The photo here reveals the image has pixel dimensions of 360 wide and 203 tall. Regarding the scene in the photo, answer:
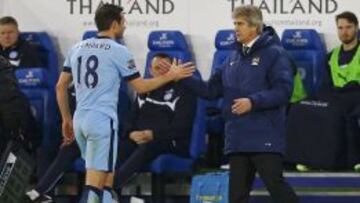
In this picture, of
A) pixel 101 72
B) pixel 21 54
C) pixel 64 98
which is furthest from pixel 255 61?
pixel 21 54

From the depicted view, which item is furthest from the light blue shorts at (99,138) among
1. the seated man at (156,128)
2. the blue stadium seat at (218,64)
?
the blue stadium seat at (218,64)

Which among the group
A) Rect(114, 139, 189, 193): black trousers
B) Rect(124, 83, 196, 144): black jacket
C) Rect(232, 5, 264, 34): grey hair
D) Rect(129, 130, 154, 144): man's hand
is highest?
Rect(232, 5, 264, 34): grey hair

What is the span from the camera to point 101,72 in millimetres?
7367

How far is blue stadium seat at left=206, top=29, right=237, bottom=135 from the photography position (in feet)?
30.6

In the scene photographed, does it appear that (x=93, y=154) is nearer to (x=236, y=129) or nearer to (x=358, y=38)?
(x=236, y=129)

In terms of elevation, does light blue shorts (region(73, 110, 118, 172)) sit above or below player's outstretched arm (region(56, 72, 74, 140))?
below

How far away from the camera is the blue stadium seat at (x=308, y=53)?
9.40 metres

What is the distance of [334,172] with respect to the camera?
8.70 m

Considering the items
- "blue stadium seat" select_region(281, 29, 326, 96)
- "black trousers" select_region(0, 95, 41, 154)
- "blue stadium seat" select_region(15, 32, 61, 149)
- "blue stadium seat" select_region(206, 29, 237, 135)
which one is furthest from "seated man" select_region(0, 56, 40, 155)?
"blue stadium seat" select_region(281, 29, 326, 96)

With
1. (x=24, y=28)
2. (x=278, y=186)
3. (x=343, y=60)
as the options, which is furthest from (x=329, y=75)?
(x=24, y=28)

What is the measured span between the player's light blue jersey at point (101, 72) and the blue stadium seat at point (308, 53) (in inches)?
95.7

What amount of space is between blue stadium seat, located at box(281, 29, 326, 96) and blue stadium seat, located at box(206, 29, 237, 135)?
1.65ft

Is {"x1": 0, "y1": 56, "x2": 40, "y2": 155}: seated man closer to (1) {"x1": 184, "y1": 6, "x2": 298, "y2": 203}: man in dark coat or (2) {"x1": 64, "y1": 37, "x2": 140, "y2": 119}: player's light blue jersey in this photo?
(2) {"x1": 64, "y1": 37, "x2": 140, "y2": 119}: player's light blue jersey

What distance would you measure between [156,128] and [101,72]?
72.3 inches
